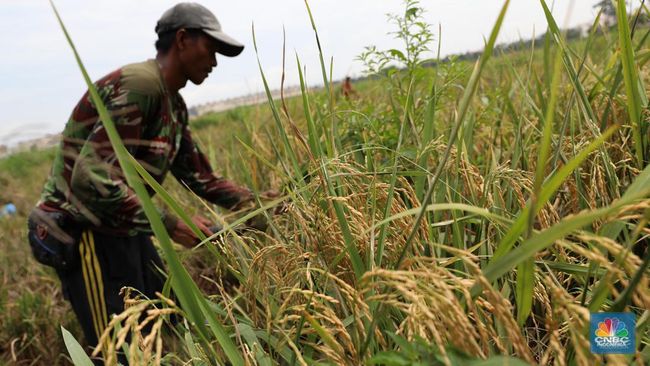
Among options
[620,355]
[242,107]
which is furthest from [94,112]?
[242,107]

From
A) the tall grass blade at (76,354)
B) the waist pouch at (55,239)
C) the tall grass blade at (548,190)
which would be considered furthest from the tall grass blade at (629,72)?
the waist pouch at (55,239)

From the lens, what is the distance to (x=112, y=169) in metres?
1.81

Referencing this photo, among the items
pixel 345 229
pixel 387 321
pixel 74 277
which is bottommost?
pixel 74 277

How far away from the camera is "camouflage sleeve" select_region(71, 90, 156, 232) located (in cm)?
184

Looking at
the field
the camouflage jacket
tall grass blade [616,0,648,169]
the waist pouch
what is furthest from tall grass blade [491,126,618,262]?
the waist pouch

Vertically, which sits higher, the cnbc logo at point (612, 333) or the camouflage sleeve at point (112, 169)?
the camouflage sleeve at point (112, 169)

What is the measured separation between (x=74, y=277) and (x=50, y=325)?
0.54 m

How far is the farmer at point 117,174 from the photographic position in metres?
1.90

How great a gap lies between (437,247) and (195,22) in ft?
5.38

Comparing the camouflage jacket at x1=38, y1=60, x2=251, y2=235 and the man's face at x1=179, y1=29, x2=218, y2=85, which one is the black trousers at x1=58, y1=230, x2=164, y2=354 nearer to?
the camouflage jacket at x1=38, y1=60, x2=251, y2=235

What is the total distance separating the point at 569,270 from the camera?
0.74 m

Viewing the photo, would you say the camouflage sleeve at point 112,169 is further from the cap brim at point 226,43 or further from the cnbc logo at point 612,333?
the cnbc logo at point 612,333

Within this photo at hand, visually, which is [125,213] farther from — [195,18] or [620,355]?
[620,355]

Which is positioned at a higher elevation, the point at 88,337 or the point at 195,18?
the point at 195,18
